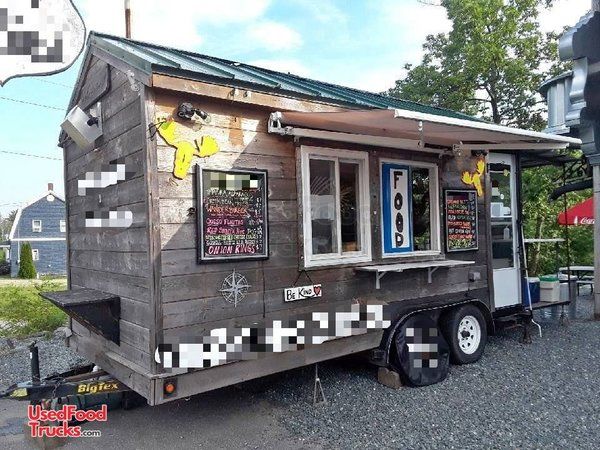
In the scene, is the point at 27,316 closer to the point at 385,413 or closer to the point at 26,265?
the point at 385,413

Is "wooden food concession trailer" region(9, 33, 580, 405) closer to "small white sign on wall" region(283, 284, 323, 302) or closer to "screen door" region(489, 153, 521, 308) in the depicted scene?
"small white sign on wall" region(283, 284, 323, 302)

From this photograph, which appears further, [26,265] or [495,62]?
[26,265]

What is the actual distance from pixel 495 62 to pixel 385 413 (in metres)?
15.0

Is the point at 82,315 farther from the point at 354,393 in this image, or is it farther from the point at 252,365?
the point at 354,393

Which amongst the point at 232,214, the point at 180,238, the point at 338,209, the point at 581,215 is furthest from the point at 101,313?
the point at 581,215

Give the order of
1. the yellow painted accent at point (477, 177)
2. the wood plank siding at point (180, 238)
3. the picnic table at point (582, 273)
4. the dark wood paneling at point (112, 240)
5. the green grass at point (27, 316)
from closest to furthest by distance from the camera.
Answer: the wood plank siding at point (180, 238) → the dark wood paneling at point (112, 240) → the yellow painted accent at point (477, 177) → the green grass at point (27, 316) → the picnic table at point (582, 273)

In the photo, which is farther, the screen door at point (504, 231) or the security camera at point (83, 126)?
the screen door at point (504, 231)

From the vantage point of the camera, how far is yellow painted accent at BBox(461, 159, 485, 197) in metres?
5.80

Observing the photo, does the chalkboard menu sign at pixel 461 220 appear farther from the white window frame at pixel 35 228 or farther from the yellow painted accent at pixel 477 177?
the white window frame at pixel 35 228

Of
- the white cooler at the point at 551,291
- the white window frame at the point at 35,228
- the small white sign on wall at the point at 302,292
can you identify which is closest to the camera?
the small white sign on wall at the point at 302,292

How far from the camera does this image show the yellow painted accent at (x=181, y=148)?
349 centimetres

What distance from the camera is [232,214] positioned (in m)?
3.80

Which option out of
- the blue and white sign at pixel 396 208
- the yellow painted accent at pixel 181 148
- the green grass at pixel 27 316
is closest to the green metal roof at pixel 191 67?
the yellow painted accent at pixel 181 148

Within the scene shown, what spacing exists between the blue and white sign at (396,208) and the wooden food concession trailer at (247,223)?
2 centimetres
